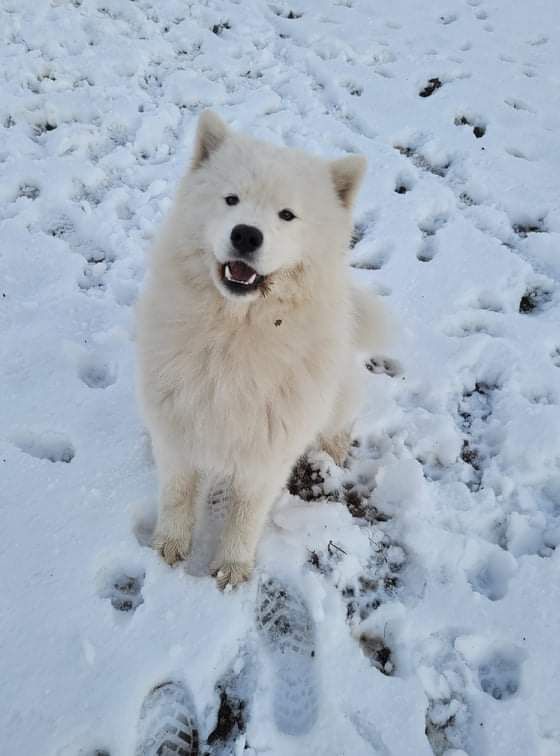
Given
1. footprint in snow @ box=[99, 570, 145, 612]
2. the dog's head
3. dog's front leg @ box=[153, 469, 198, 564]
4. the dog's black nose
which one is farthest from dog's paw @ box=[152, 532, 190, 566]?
the dog's black nose

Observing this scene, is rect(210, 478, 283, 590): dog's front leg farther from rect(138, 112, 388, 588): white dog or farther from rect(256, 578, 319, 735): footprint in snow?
rect(256, 578, 319, 735): footprint in snow

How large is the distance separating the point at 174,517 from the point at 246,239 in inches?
47.1

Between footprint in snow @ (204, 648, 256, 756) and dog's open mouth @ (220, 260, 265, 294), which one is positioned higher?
dog's open mouth @ (220, 260, 265, 294)

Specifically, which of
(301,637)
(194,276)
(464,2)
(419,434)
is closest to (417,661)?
(301,637)

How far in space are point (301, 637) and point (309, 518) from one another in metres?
0.54

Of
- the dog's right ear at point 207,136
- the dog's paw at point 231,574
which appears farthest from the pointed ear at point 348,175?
the dog's paw at point 231,574

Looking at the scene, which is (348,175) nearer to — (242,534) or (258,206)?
(258,206)

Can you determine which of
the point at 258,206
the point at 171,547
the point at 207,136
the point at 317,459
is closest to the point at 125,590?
the point at 171,547

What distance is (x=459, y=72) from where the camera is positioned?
5418mm

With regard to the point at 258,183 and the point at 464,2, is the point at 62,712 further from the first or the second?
the point at 464,2

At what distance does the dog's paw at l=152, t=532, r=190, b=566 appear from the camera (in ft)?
7.59

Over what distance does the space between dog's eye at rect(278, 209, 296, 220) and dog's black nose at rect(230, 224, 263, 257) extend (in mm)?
178

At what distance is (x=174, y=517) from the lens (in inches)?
92.5

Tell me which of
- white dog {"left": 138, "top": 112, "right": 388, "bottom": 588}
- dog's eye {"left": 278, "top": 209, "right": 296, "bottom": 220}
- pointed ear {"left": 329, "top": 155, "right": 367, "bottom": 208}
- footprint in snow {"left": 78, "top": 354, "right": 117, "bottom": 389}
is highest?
pointed ear {"left": 329, "top": 155, "right": 367, "bottom": 208}
